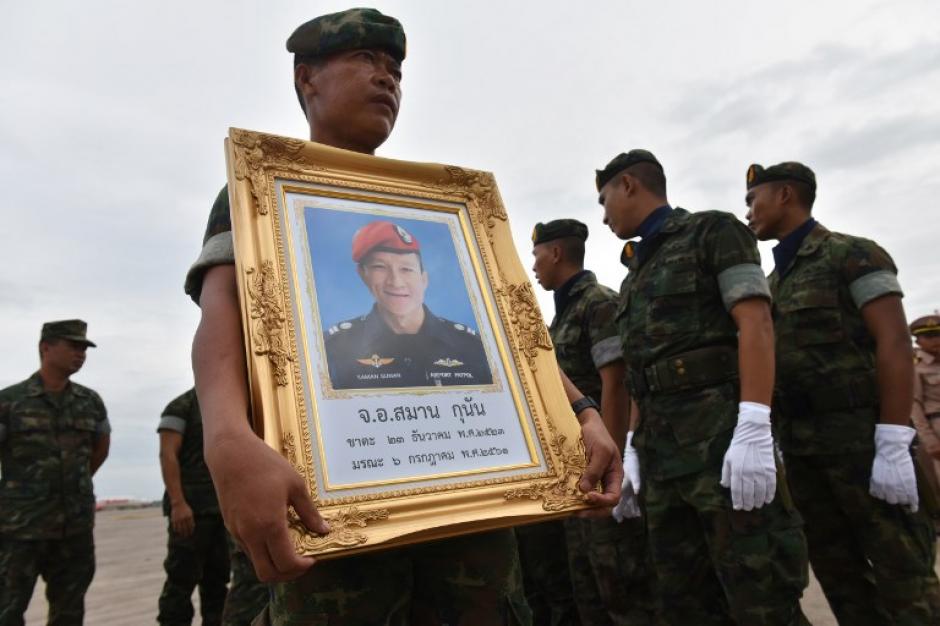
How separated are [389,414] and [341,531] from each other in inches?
9.4

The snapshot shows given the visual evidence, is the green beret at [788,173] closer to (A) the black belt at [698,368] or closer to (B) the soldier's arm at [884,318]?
(B) the soldier's arm at [884,318]

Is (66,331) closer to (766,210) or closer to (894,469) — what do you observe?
(766,210)

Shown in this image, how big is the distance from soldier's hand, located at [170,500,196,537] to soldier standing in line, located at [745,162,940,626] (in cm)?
416

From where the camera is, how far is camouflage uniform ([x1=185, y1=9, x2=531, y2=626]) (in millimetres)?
1230

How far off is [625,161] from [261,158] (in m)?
2.30

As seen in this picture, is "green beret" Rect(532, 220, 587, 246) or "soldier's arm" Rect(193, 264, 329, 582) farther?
"green beret" Rect(532, 220, 587, 246)

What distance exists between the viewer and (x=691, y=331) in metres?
2.58

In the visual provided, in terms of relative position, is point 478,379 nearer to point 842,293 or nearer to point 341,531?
point 341,531

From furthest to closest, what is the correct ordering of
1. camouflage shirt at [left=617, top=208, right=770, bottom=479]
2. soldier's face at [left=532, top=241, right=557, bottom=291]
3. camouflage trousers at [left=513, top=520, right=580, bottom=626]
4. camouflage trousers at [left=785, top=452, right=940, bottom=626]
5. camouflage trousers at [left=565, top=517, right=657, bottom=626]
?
soldier's face at [left=532, top=241, right=557, bottom=291]
camouflage trousers at [left=513, top=520, right=580, bottom=626]
camouflage trousers at [left=565, top=517, right=657, bottom=626]
camouflage trousers at [left=785, top=452, right=940, bottom=626]
camouflage shirt at [left=617, top=208, right=770, bottom=479]

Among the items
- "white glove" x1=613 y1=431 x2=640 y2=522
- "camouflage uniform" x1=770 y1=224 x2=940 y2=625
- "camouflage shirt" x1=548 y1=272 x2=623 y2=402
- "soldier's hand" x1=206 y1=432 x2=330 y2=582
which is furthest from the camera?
"camouflage shirt" x1=548 y1=272 x2=623 y2=402

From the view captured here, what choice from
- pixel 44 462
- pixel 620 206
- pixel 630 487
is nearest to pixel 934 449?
pixel 630 487

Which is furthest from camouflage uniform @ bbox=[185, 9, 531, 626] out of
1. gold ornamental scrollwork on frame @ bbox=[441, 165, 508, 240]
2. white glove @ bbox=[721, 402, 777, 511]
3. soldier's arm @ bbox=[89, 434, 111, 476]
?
soldier's arm @ bbox=[89, 434, 111, 476]

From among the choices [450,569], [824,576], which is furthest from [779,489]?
[450,569]

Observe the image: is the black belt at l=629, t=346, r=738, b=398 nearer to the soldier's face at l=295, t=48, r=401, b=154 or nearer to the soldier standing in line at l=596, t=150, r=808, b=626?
the soldier standing in line at l=596, t=150, r=808, b=626
